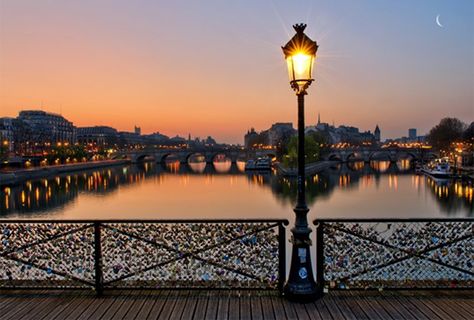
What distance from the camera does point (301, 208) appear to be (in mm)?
6406

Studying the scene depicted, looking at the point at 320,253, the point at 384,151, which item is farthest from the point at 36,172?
the point at 384,151

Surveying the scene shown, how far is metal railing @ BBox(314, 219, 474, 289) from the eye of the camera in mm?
6645

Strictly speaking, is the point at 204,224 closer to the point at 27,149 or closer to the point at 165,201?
the point at 165,201

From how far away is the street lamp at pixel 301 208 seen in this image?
618 cm

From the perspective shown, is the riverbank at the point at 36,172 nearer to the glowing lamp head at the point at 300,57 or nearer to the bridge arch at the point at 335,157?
the glowing lamp head at the point at 300,57

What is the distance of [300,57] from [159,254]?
4.43m

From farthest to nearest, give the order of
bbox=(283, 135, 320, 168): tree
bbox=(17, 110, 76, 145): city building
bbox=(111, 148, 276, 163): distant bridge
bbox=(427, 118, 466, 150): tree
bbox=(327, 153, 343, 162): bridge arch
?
bbox=(17, 110, 76, 145): city building → bbox=(111, 148, 276, 163): distant bridge → bbox=(327, 153, 343, 162): bridge arch → bbox=(427, 118, 466, 150): tree → bbox=(283, 135, 320, 168): tree

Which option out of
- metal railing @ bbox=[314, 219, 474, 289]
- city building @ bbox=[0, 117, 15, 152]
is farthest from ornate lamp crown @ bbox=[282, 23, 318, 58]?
city building @ bbox=[0, 117, 15, 152]

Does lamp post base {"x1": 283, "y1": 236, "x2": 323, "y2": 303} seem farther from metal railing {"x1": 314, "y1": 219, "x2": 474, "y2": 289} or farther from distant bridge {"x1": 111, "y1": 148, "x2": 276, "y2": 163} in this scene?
distant bridge {"x1": 111, "y1": 148, "x2": 276, "y2": 163}

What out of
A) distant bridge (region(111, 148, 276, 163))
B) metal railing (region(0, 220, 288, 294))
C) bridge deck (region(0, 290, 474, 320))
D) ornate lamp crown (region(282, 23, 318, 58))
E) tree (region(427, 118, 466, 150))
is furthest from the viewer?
distant bridge (region(111, 148, 276, 163))

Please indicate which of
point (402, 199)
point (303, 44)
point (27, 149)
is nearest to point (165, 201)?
point (402, 199)

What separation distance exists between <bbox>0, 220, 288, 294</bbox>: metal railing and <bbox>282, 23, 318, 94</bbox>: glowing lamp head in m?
2.50

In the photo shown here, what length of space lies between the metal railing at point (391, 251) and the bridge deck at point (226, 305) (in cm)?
24

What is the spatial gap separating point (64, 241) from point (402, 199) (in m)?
40.1
